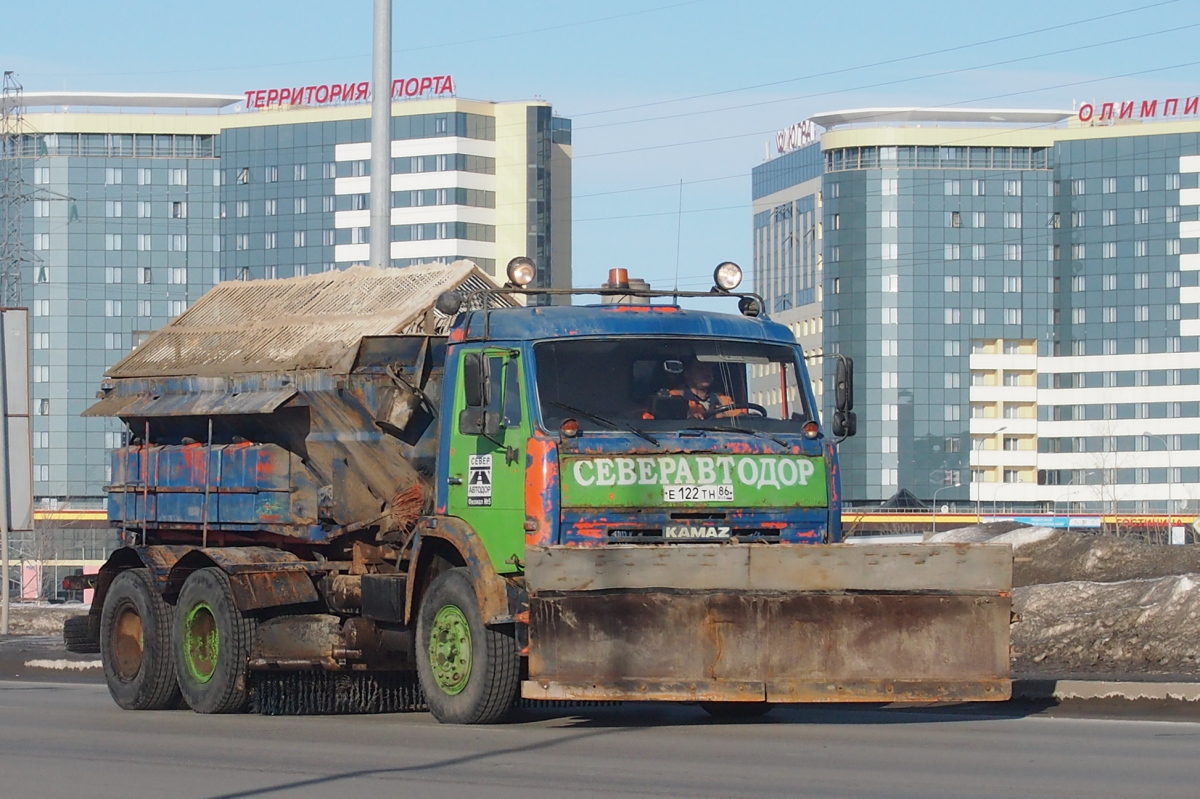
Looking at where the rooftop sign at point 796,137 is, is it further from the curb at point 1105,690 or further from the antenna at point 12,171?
the curb at point 1105,690

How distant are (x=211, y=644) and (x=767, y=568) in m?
5.62

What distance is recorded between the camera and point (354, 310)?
51.3 ft

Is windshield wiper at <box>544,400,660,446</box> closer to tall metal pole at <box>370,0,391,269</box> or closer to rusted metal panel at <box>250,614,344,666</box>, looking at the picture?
rusted metal panel at <box>250,614,344,666</box>

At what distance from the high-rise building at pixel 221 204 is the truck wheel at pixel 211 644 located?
378ft

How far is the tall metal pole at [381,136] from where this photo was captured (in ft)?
68.1

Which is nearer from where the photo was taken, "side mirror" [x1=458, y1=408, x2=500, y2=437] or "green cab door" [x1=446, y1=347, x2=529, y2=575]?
"green cab door" [x1=446, y1=347, x2=529, y2=575]

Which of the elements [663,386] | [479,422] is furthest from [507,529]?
[663,386]

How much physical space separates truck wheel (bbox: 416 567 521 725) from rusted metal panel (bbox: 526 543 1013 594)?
814 mm

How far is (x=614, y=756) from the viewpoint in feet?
35.6

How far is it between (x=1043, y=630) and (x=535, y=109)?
11630 centimetres

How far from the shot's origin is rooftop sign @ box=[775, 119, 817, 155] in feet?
495

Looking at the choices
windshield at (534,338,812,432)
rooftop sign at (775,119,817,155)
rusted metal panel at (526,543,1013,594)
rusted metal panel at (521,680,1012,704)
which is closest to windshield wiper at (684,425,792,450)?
windshield at (534,338,812,432)

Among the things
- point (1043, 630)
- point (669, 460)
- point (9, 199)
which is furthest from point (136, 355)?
point (9, 199)

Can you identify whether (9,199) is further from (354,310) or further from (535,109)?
(354,310)
